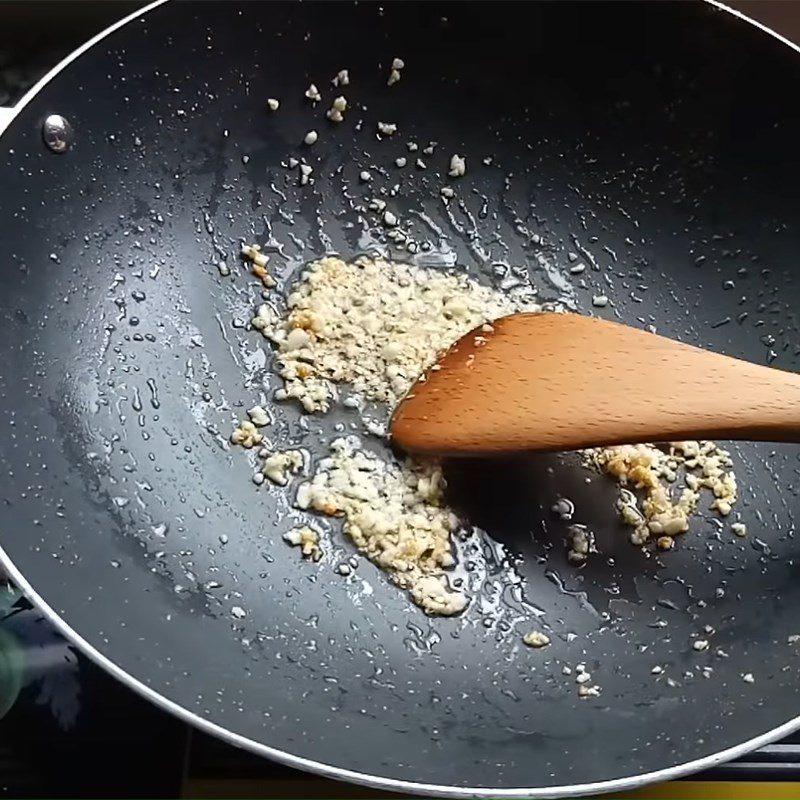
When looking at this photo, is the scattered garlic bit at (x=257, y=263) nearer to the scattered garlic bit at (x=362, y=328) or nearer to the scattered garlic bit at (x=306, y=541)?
the scattered garlic bit at (x=362, y=328)

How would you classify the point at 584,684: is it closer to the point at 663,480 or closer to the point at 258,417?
the point at 663,480

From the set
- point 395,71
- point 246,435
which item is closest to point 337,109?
point 395,71

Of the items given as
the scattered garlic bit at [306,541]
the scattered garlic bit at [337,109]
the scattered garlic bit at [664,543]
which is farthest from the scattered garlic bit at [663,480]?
the scattered garlic bit at [337,109]

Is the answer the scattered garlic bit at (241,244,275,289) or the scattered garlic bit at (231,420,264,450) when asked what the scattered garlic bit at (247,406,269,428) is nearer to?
the scattered garlic bit at (231,420,264,450)

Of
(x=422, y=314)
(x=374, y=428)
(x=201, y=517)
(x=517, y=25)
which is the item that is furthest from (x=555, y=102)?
(x=201, y=517)

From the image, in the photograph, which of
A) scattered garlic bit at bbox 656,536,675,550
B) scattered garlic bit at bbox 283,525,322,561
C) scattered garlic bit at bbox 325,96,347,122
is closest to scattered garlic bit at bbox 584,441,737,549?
scattered garlic bit at bbox 656,536,675,550

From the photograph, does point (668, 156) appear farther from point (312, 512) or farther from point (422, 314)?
point (312, 512)
